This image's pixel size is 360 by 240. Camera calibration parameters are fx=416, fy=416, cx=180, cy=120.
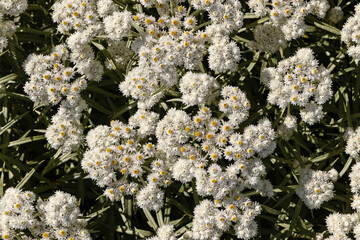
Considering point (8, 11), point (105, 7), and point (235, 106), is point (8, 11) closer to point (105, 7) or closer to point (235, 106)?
point (105, 7)

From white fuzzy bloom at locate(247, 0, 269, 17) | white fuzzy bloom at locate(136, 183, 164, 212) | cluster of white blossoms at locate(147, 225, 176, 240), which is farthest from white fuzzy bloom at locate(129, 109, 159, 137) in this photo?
white fuzzy bloom at locate(247, 0, 269, 17)

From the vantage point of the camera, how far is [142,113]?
14.1ft

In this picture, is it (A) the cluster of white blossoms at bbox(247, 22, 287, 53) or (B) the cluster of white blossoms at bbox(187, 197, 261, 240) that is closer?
(B) the cluster of white blossoms at bbox(187, 197, 261, 240)

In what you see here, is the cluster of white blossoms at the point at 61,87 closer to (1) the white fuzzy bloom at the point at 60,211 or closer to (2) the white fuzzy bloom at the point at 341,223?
(1) the white fuzzy bloom at the point at 60,211

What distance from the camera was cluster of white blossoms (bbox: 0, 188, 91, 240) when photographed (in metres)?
4.14

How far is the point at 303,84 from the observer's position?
4.18 m

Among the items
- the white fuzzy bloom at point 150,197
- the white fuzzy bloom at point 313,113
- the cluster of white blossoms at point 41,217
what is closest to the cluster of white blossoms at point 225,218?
the white fuzzy bloom at point 150,197

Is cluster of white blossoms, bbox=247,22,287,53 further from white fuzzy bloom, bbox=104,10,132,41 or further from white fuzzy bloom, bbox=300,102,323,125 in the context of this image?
white fuzzy bloom, bbox=104,10,132,41

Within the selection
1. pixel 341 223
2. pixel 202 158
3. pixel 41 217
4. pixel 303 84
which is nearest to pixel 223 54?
pixel 303 84

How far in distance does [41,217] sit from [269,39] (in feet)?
9.88

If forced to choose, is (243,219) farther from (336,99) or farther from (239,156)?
(336,99)

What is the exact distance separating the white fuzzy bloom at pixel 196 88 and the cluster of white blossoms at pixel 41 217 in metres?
1.60

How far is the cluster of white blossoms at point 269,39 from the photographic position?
437cm

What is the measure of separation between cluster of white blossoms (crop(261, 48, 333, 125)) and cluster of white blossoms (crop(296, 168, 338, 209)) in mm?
563
